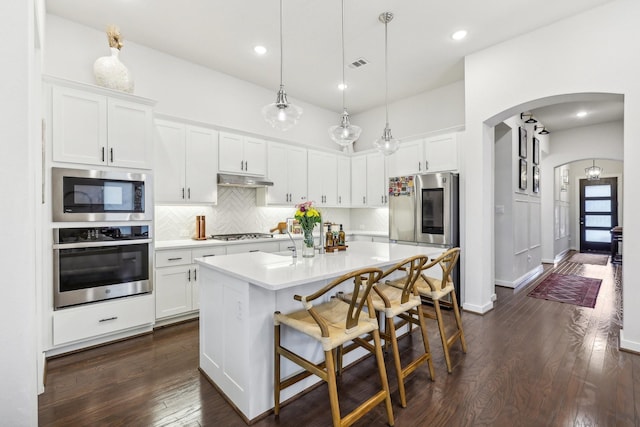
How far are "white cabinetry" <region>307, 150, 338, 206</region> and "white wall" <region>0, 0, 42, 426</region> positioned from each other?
164 inches

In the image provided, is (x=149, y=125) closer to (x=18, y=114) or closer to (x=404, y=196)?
(x=18, y=114)

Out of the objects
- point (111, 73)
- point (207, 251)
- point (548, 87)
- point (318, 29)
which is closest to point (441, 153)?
point (548, 87)

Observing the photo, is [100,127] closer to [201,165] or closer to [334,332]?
[201,165]

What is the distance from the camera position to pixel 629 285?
9.33 ft

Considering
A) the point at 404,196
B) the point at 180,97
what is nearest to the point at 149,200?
the point at 180,97

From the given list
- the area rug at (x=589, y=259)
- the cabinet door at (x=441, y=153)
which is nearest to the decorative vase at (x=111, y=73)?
the cabinet door at (x=441, y=153)

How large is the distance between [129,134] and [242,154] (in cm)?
151

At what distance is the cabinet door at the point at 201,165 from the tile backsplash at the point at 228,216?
1.07 ft

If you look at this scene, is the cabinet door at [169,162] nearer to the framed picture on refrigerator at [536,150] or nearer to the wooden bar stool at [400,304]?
the wooden bar stool at [400,304]

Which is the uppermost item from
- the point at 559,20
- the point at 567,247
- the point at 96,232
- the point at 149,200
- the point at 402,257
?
the point at 559,20

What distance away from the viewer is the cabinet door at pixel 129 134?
3051mm

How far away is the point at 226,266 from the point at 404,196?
10.7 ft

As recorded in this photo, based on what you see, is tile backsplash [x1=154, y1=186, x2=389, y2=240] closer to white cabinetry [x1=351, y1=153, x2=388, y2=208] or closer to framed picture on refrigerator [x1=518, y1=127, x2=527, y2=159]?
white cabinetry [x1=351, y1=153, x2=388, y2=208]

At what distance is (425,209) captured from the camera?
437cm
